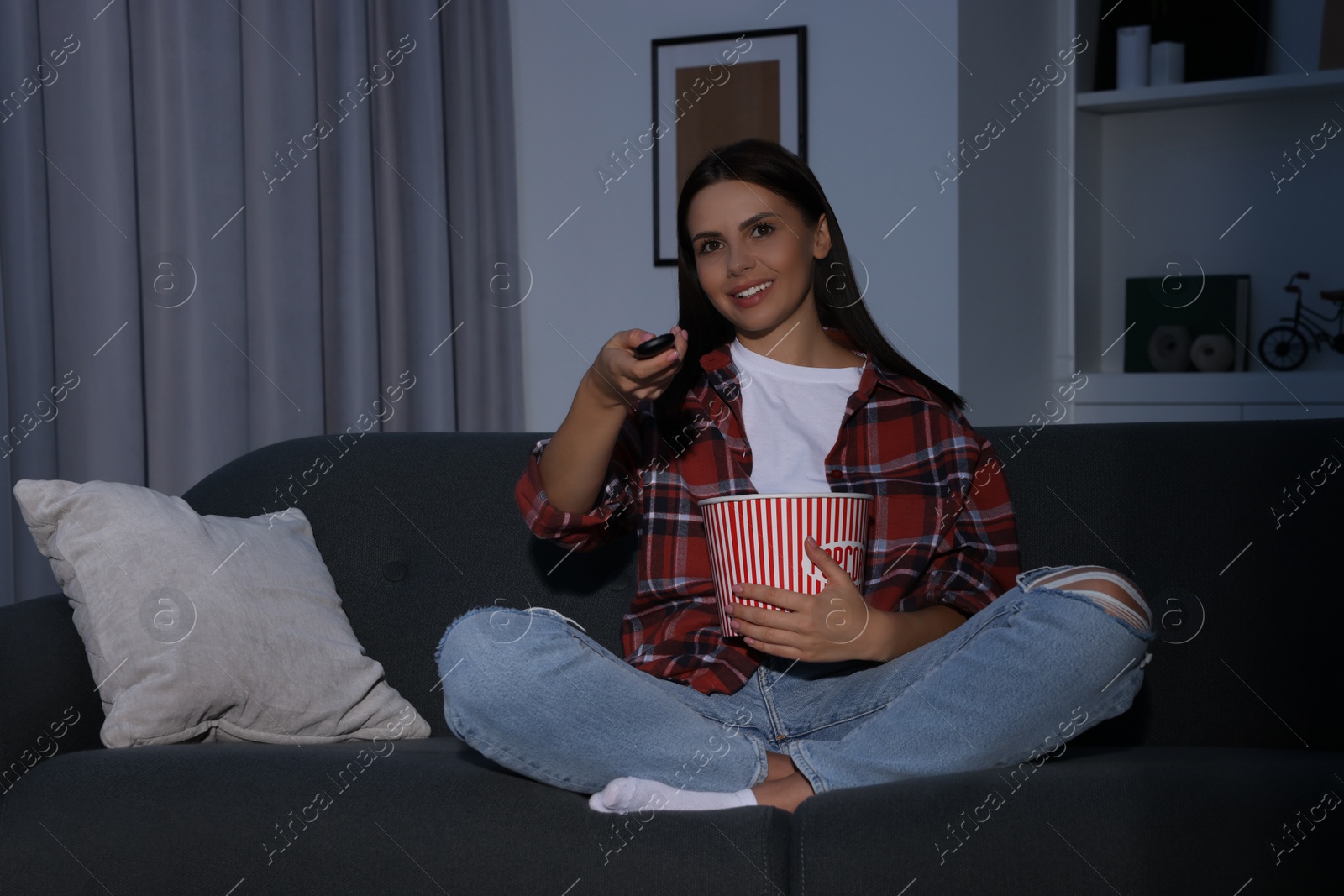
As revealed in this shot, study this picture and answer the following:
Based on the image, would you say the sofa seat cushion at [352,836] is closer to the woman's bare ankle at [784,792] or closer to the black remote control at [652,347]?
the woman's bare ankle at [784,792]

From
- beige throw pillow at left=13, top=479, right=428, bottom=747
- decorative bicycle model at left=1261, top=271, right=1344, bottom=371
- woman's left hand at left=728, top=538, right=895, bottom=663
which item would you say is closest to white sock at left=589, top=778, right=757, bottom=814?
woman's left hand at left=728, top=538, right=895, bottom=663

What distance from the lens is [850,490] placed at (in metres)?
1.45

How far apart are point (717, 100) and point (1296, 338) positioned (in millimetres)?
1525

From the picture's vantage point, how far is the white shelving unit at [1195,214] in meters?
2.93

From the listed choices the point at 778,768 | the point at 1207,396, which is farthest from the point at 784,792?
the point at 1207,396

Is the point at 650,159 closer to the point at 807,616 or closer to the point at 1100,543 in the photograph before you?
the point at 1100,543

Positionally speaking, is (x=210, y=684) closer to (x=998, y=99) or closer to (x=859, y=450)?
(x=859, y=450)

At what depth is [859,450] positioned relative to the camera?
58.4 inches

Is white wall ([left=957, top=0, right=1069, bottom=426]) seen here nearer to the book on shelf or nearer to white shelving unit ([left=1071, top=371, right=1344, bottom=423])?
white shelving unit ([left=1071, top=371, right=1344, bottom=423])

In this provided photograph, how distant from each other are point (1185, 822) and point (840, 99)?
201 centimetres

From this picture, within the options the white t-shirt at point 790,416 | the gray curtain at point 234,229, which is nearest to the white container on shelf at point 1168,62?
the gray curtain at point 234,229

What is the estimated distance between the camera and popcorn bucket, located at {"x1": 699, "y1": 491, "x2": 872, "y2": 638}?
112 cm

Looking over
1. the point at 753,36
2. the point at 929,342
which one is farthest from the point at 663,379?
the point at 753,36

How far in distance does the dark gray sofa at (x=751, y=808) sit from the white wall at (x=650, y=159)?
1.14m
